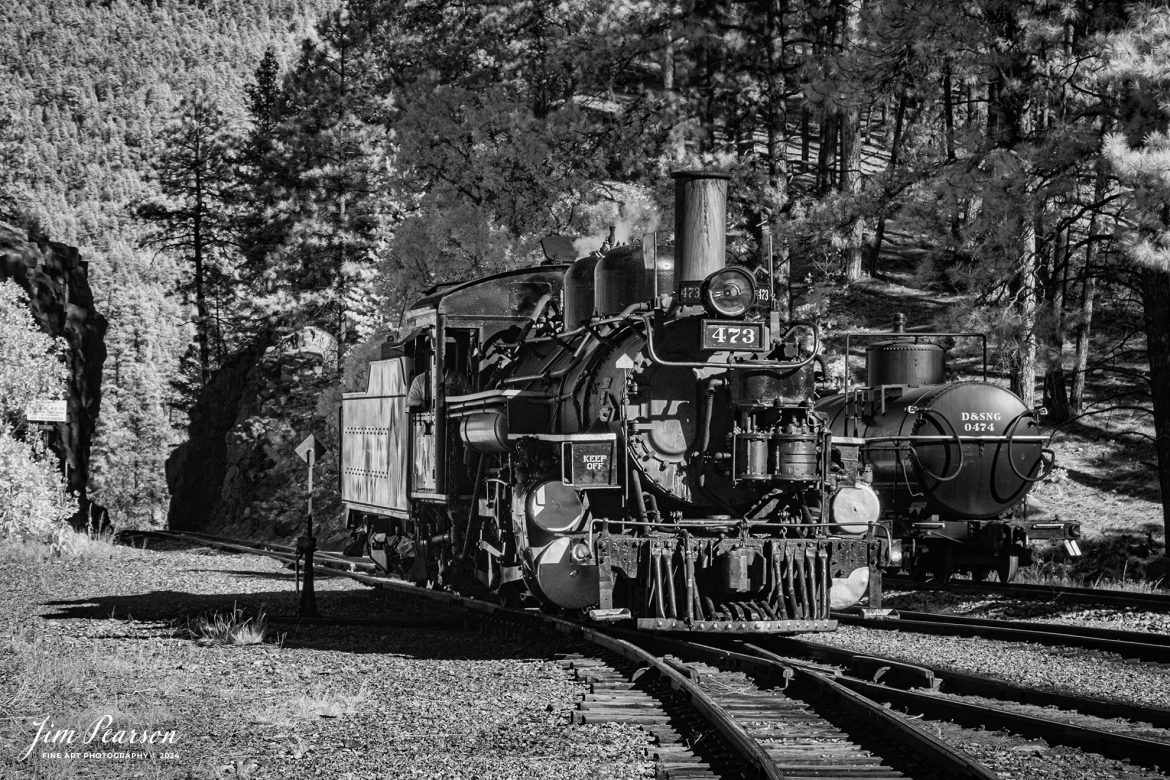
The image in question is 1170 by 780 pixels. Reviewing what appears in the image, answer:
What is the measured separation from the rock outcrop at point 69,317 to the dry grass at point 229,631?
21749mm

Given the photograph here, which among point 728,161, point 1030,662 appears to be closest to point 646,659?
point 1030,662

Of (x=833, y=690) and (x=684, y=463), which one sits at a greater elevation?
(x=684, y=463)

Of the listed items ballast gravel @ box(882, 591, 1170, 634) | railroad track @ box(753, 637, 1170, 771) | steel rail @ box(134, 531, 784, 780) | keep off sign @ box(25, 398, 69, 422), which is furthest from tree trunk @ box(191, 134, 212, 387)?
railroad track @ box(753, 637, 1170, 771)

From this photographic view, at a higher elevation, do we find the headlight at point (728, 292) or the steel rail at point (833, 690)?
the headlight at point (728, 292)

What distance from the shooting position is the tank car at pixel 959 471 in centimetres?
1773

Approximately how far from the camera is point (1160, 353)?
17.1 meters

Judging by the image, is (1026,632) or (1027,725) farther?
(1026,632)

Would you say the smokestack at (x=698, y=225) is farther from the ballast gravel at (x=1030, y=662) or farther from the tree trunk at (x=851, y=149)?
the tree trunk at (x=851, y=149)

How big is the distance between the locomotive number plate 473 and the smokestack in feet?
2.20

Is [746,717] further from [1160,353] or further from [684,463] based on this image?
[1160,353]

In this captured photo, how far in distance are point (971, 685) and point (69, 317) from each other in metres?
32.5

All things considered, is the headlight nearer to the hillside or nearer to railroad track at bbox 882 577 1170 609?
railroad track at bbox 882 577 1170 609

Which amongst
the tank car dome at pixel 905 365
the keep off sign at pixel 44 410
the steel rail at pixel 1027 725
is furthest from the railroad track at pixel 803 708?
the keep off sign at pixel 44 410

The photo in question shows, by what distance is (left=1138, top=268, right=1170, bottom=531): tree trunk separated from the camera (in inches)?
666
